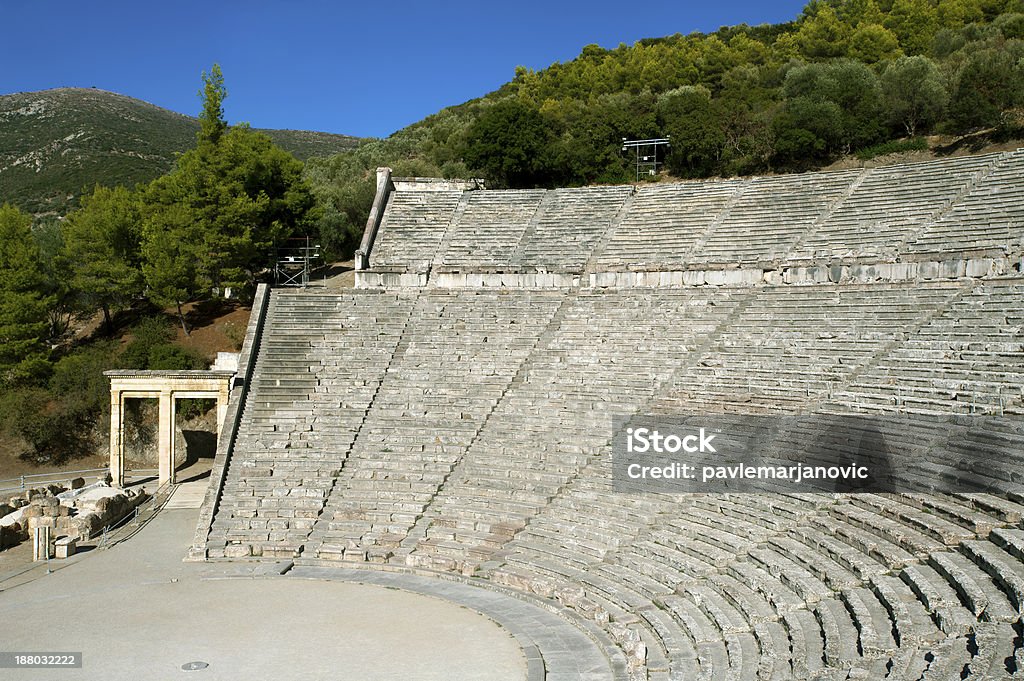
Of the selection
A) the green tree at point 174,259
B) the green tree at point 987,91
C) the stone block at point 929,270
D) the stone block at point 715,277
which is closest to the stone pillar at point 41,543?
the green tree at point 174,259

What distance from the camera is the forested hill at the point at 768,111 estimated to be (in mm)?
31797

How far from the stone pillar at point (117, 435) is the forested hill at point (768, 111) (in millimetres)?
14321

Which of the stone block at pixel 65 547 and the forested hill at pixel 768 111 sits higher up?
the forested hill at pixel 768 111

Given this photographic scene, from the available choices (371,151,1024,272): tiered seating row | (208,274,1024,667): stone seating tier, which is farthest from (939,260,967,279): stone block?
(371,151,1024,272): tiered seating row

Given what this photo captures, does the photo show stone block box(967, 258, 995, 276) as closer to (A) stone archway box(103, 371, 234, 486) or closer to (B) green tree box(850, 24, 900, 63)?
(A) stone archway box(103, 371, 234, 486)

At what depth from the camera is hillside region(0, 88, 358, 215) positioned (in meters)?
57.4

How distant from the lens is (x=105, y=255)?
30.4m

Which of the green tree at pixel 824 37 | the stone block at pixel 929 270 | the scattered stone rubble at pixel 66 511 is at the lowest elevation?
the scattered stone rubble at pixel 66 511

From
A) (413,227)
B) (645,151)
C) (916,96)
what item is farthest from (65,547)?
(916,96)

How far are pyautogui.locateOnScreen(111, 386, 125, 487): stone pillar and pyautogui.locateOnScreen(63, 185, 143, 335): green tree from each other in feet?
30.5

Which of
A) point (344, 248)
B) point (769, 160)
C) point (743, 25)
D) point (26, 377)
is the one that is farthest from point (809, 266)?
point (743, 25)

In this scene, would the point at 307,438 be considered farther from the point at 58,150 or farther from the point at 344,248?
the point at 58,150

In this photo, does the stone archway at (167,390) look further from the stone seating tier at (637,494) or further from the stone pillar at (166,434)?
the stone seating tier at (637,494)

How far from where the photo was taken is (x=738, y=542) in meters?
12.0
